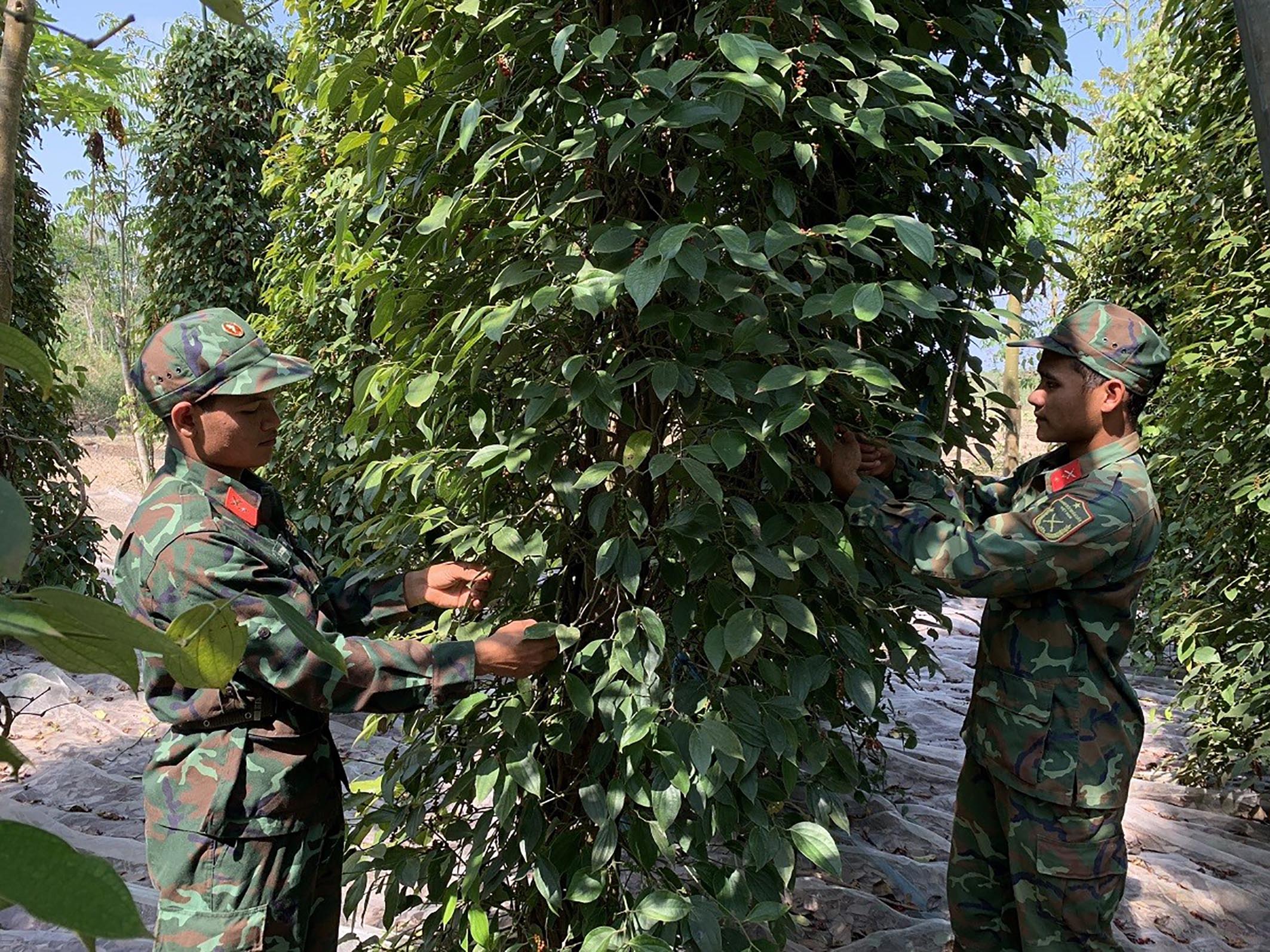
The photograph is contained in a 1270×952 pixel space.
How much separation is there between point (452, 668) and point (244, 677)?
375 mm

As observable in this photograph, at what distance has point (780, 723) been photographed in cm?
Result: 156

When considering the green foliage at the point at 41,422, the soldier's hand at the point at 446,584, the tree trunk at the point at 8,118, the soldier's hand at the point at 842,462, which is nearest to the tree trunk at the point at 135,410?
the green foliage at the point at 41,422

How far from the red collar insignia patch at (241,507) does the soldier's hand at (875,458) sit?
3.71 feet

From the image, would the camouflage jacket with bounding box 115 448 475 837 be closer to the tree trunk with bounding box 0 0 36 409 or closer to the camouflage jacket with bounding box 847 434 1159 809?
the tree trunk with bounding box 0 0 36 409

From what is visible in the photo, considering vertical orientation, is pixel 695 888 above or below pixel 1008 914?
above

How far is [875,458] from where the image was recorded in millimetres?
1899

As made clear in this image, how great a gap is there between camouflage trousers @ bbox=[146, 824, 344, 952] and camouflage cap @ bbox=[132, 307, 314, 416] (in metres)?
0.77

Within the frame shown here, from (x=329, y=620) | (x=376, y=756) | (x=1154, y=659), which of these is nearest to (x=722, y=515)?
(x=329, y=620)

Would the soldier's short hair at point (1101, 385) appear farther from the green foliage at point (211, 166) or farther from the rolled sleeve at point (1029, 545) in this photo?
the green foliage at point (211, 166)

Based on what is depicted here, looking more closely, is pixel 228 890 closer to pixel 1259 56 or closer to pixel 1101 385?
pixel 1101 385

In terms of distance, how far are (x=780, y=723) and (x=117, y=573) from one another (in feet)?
3.98

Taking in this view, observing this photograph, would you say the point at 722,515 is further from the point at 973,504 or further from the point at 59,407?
the point at 59,407

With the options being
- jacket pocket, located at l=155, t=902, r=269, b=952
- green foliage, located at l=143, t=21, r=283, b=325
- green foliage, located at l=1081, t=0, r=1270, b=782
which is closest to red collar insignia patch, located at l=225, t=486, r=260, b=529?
jacket pocket, located at l=155, t=902, r=269, b=952

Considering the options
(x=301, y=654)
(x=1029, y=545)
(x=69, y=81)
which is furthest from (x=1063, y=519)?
(x=69, y=81)
